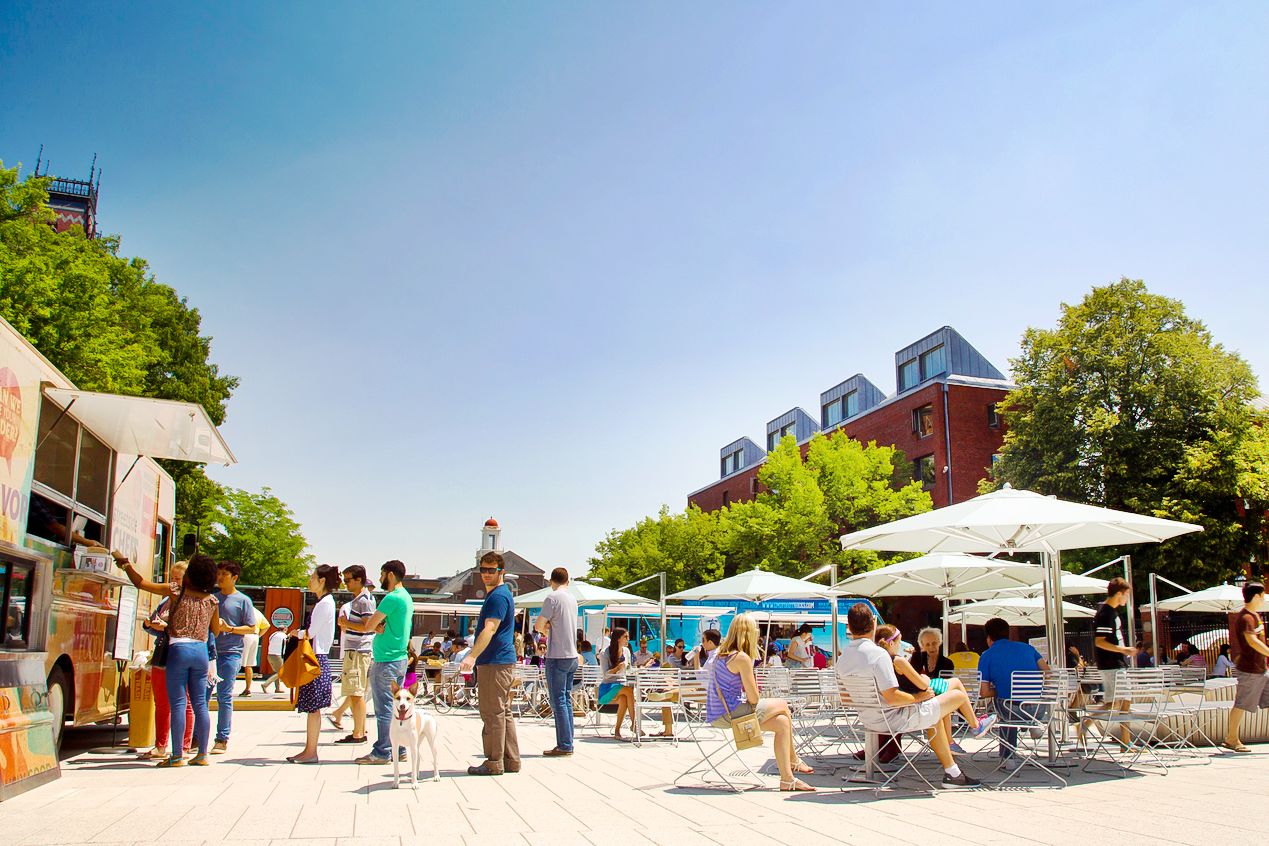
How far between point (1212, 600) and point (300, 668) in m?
19.5

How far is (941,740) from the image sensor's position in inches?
301

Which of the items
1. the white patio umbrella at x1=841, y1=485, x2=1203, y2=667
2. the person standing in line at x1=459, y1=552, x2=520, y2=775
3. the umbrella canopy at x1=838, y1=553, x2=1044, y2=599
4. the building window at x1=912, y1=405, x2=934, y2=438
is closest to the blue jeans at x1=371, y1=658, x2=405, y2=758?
the person standing in line at x1=459, y1=552, x2=520, y2=775

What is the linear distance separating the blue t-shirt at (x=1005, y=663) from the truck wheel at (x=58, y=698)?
788cm

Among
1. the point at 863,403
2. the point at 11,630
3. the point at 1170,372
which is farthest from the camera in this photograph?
the point at 863,403

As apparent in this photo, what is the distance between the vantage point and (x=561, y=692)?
955cm

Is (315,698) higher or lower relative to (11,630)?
lower

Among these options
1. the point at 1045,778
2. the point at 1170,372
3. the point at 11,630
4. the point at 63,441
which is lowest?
the point at 1045,778

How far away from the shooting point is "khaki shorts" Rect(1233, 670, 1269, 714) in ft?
35.0

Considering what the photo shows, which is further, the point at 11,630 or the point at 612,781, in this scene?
the point at 612,781

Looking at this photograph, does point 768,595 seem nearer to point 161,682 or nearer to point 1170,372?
point 161,682

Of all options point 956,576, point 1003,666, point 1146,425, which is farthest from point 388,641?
point 1146,425

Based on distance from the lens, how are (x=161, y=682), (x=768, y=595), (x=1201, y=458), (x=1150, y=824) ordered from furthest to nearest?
1. (x=1201, y=458)
2. (x=768, y=595)
3. (x=161, y=682)
4. (x=1150, y=824)

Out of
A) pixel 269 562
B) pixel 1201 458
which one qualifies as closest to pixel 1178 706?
pixel 1201 458

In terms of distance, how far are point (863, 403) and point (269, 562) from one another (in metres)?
32.8
